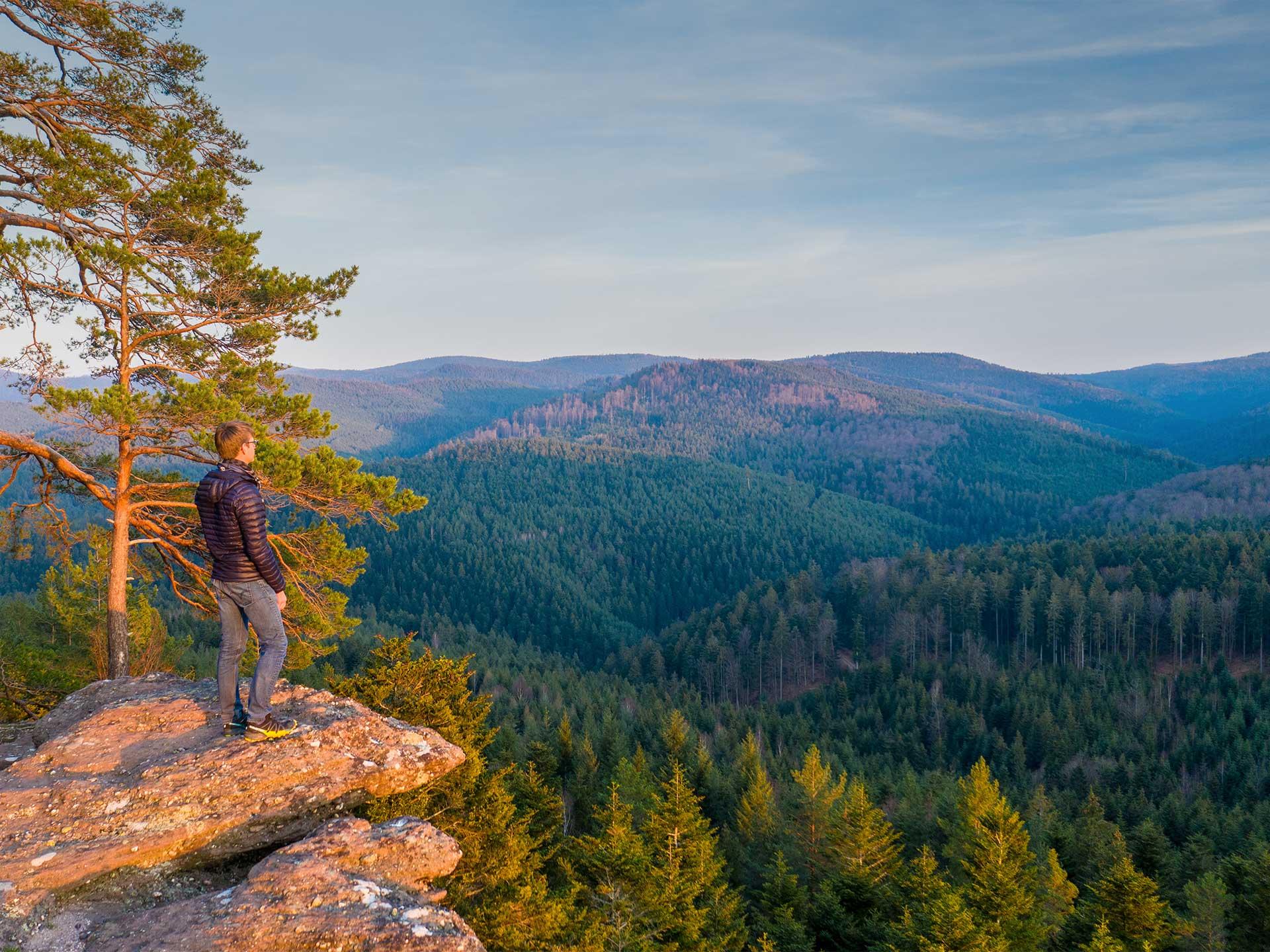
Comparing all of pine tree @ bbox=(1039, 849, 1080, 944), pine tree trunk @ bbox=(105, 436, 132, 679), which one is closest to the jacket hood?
pine tree trunk @ bbox=(105, 436, 132, 679)

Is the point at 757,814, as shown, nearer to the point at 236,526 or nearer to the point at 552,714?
the point at 552,714

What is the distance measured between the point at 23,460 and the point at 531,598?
155546mm

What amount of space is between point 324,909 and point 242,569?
3.92 metres

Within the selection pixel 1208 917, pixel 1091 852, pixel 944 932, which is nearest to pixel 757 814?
pixel 1208 917

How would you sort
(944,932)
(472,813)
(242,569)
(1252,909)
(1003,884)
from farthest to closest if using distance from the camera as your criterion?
(1252,909)
(1003,884)
(472,813)
(944,932)
(242,569)

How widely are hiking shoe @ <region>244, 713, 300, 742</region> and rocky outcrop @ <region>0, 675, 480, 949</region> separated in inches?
3.9

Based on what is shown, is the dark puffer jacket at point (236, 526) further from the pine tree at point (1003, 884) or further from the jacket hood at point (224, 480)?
the pine tree at point (1003, 884)

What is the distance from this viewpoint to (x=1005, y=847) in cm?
2197

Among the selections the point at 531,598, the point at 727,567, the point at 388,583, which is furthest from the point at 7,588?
the point at 727,567

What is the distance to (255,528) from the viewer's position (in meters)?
8.49

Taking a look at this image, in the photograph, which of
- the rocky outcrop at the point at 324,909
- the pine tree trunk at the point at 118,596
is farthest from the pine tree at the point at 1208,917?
the pine tree trunk at the point at 118,596

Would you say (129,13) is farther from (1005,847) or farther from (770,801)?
(770,801)

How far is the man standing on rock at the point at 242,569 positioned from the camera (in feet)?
27.9

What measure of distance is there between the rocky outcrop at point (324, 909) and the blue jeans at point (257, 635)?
6.50ft
